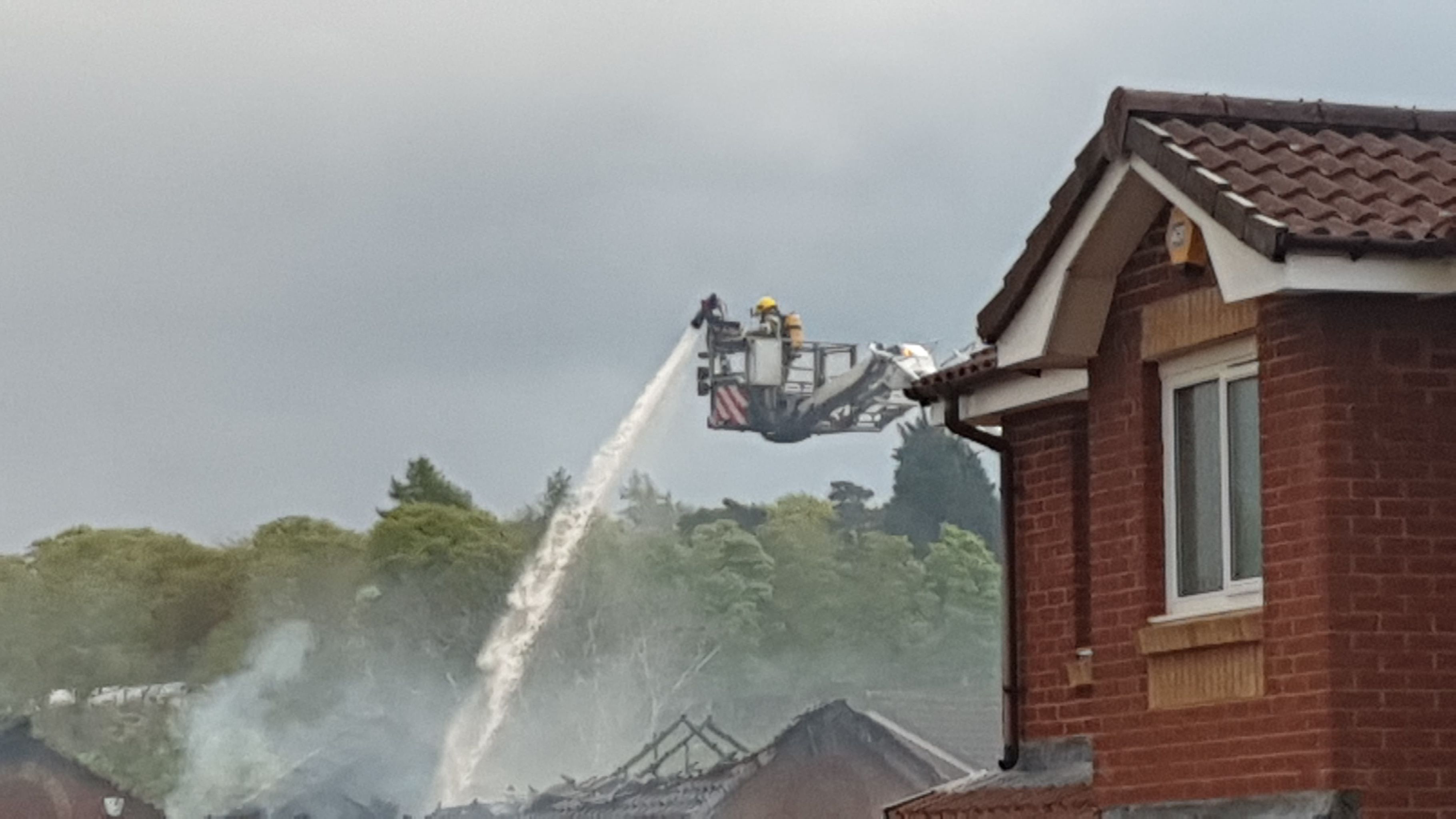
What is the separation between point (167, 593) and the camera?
86875mm

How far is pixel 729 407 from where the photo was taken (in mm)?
90312

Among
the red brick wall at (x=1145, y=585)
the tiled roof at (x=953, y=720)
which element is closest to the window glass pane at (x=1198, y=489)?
the red brick wall at (x=1145, y=585)

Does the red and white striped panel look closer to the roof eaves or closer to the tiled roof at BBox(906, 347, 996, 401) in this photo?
the tiled roof at BBox(906, 347, 996, 401)

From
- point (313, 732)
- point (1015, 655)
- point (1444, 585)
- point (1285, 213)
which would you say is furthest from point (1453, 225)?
point (313, 732)

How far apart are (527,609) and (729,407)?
1402 centimetres

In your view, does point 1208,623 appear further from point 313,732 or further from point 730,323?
point 730,323

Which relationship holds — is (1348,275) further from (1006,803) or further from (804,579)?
(804,579)

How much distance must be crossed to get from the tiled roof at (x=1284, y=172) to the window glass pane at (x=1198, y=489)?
1.15 meters

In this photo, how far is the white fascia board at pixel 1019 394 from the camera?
60.8 ft

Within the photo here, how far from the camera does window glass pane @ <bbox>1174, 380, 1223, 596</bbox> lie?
16000mm

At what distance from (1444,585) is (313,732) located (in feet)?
193

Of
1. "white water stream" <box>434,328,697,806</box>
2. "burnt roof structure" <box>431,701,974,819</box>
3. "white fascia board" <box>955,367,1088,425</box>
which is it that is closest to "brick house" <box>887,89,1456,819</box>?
"white fascia board" <box>955,367,1088,425</box>

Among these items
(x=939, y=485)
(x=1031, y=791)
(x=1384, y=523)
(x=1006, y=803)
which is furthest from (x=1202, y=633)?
(x=939, y=485)

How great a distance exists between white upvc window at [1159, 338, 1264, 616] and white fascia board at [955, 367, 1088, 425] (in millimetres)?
1330
